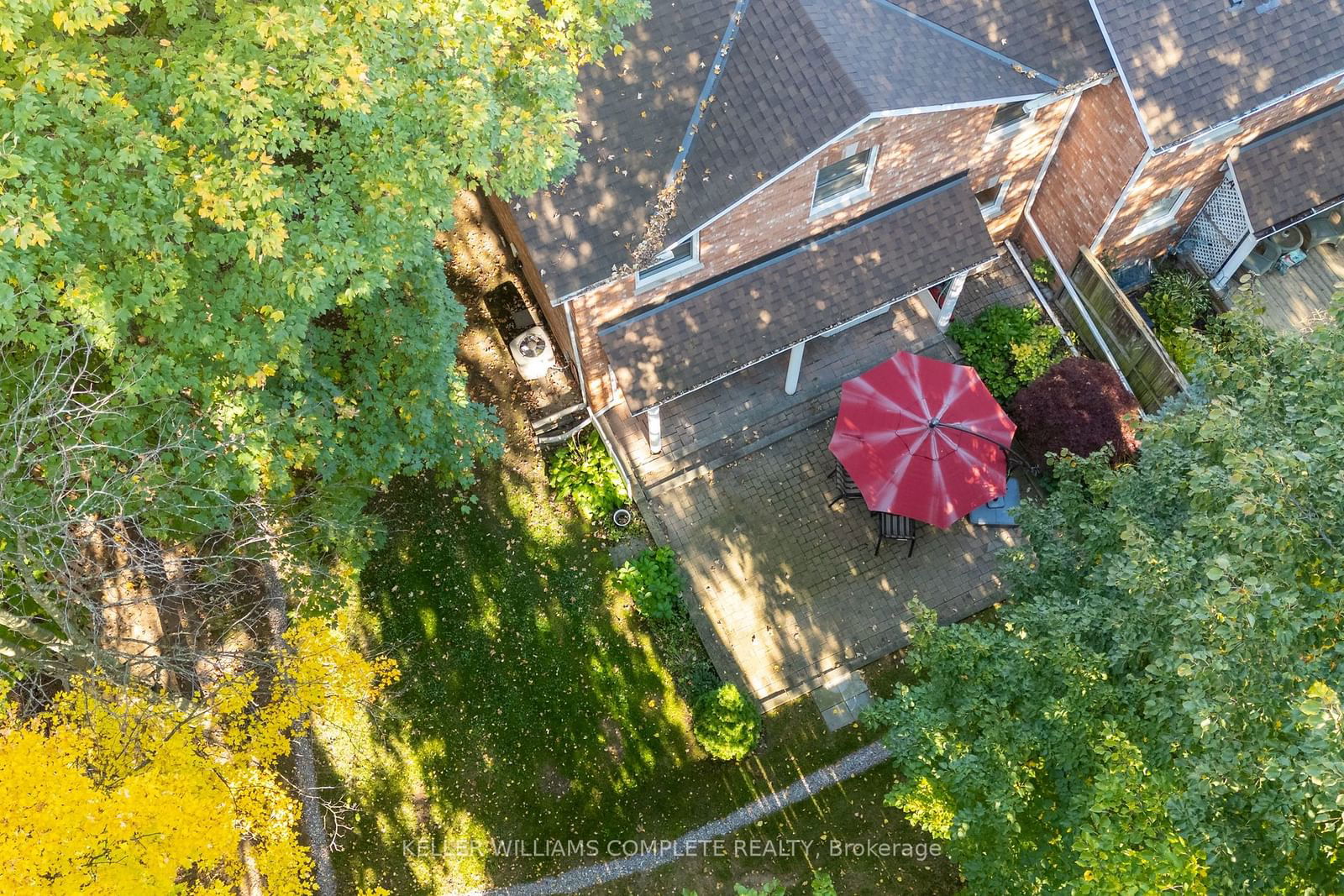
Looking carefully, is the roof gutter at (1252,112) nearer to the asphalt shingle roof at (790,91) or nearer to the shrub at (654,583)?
the asphalt shingle roof at (790,91)

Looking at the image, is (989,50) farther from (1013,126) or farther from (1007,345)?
(1007,345)

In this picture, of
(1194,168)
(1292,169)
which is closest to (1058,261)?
(1194,168)

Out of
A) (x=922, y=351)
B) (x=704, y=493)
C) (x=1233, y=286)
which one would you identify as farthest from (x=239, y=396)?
(x=1233, y=286)

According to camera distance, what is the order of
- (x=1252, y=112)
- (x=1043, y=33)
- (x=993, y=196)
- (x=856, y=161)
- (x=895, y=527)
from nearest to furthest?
(x=856, y=161) < (x=1252, y=112) < (x=1043, y=33) < (x=895, y=527) < (x=993, y=196)

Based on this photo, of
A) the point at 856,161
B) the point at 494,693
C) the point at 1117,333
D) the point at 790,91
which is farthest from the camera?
the point at 1117,333

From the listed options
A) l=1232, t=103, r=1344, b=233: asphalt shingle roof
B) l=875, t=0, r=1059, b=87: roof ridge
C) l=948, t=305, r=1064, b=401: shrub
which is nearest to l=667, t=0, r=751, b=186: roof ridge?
l=875, t=0, r=1059, b=87: roof ridge

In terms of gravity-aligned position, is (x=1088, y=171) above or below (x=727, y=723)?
above
